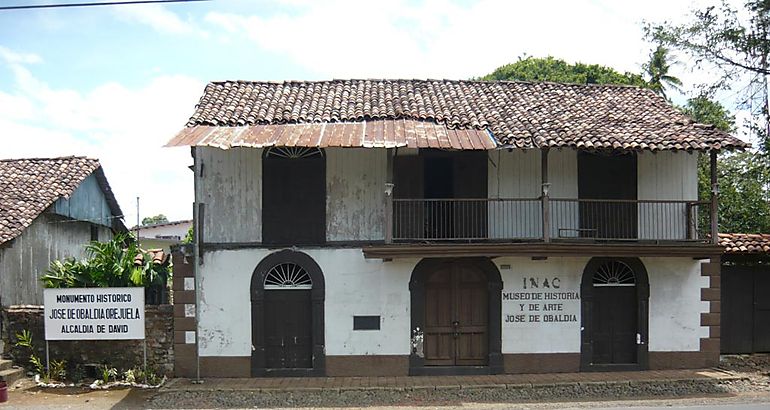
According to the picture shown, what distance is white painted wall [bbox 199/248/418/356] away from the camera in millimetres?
14047

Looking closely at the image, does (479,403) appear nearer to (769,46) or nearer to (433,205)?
(433,205)

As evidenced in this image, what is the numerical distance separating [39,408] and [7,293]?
4633 millimetres

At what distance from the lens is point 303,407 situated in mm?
12242

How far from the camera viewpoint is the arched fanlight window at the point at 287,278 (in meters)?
14.2

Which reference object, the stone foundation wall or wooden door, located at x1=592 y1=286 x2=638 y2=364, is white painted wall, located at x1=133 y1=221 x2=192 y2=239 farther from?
wooden door, located at x1=592 y1=286 x2=638 y2=364

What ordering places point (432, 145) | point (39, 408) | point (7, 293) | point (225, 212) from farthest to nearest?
point (7, 293) < point (225, 212) < point (432, 145) < point (39, 408)

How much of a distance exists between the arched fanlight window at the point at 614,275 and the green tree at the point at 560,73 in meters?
16.3

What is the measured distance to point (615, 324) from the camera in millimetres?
14609

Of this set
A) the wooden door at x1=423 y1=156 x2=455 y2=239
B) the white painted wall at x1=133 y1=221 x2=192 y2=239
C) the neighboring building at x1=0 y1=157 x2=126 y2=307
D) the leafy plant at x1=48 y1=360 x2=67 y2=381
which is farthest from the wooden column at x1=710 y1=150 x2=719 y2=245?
the white painted wall at x1=133 y1=221 x2=192 y2=239

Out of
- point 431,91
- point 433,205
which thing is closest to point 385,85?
point 431,91

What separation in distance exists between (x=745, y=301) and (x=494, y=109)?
7.22m

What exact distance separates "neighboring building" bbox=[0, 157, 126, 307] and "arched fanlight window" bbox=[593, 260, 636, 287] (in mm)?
12734

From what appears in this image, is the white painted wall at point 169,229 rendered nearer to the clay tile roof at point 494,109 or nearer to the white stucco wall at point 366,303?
the clay tile roof at point 494,109

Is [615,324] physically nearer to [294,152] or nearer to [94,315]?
[294,152]
